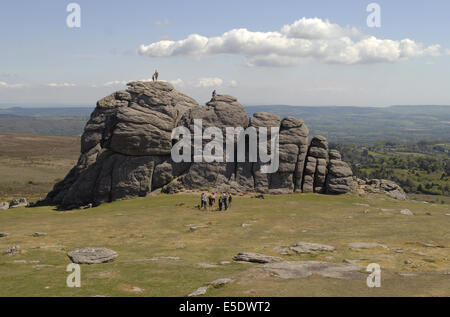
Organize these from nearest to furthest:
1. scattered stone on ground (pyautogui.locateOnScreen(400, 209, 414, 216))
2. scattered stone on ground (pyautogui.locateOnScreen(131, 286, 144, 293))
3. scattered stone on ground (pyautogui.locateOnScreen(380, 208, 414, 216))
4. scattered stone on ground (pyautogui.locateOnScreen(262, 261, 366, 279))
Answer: scattered stone on ground (pyautogui.locateOnScreen(131, 286, 144, 293)) < scattered stone on ground (pyautogui.locateOnScreen(262, 261, 366, 279)) < scattered stone on ground (pyautogui.locateOnScreen(400, 209, 414, 216)) < scattered stone on ground (pyautogui.locateOnScreen(380, 208, 414, 216))

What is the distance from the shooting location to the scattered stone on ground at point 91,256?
27.3 metres

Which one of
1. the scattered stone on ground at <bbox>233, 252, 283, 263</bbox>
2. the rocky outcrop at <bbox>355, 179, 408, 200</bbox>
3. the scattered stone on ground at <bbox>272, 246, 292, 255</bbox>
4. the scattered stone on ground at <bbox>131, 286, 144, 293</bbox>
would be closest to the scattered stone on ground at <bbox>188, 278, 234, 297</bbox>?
the scattered stone on ground at <bbox>131, 286, 144, 293</bbox>

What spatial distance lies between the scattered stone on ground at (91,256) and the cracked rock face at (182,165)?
37595 millimetres

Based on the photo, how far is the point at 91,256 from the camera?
91.4 feet

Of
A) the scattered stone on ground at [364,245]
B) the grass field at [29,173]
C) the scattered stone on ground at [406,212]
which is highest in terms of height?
the scattered stone on ground at [364,245]

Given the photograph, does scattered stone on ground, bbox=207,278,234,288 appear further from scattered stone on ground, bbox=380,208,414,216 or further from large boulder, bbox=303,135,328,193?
large boulder, bbox=303,135,328,193

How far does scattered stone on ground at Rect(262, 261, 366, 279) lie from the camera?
→ 2252cm

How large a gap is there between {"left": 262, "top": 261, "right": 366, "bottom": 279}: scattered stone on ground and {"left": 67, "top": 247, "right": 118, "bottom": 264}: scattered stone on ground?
12.6m

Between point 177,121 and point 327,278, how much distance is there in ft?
179

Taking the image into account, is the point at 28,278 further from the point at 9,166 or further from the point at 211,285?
the point at 9,166

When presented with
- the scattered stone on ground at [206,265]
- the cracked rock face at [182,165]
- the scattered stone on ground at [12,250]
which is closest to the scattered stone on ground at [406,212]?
the cracked rock face at [182,165]

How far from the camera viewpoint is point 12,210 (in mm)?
61281

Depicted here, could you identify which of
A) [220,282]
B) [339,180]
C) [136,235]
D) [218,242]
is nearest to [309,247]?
[218,242]

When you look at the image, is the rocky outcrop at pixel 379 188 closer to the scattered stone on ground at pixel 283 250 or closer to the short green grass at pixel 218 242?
the short green grass at pixel 218 242
